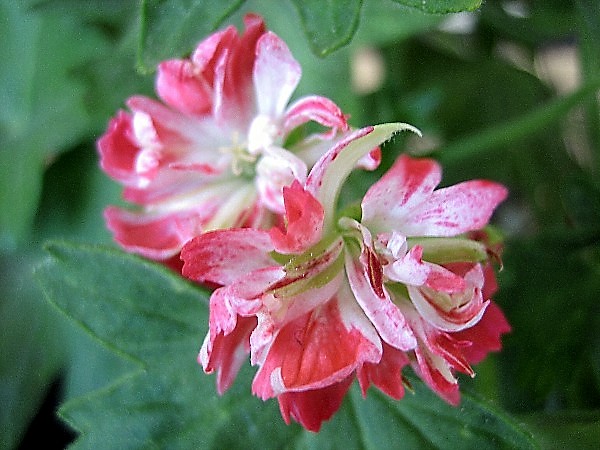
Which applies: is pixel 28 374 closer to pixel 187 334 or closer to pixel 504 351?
pixel 187 334

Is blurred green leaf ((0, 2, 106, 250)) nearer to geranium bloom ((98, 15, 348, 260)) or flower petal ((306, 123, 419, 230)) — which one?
geranium bloom ((98, 15, 348, 260))

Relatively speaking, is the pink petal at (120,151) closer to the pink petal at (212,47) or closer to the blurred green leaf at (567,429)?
the pink petal at (212,47)

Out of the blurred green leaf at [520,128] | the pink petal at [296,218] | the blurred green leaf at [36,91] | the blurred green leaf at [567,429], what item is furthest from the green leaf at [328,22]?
the blurred green leaf at [36,91]

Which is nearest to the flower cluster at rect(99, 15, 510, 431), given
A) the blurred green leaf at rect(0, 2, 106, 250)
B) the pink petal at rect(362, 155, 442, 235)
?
the pink petal at rect(362, 155, 442, 235)

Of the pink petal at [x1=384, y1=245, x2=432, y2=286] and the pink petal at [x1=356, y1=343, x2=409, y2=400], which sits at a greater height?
the pink petal at [x1=384, y1=245, x2=432, y2=286]

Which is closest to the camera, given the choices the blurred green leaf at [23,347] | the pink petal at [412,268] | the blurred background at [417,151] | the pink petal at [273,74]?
the pink petal at [412,268]
